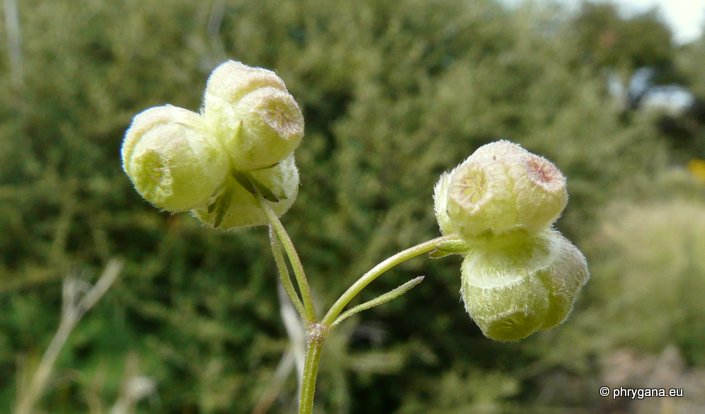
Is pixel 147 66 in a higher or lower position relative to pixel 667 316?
higher

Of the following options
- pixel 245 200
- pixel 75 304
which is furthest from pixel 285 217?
pixel 245 200

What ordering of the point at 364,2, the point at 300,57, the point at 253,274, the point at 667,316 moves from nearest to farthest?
1. the point at 253,274
2. the point at 300,57
3. the point at 364,2
4. the point at 667,316

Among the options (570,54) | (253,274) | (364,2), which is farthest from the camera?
(570,54)

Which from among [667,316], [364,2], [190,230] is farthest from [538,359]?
[667,316]

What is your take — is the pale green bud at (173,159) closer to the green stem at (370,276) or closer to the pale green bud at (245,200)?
the pale green bud at (245,200)

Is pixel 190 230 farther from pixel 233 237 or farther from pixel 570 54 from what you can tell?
pixel 570 54

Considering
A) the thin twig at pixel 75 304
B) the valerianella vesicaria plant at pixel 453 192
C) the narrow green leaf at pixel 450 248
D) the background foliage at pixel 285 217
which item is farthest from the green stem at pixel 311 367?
the background foliage at pixel 285 217

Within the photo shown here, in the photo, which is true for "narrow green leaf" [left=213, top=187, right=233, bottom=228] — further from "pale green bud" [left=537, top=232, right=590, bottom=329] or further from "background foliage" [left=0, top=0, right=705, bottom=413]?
"background foliage" [left=0, top=0, right=705, bottom=413]

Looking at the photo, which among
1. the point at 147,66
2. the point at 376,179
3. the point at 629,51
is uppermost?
the point at 147,66
